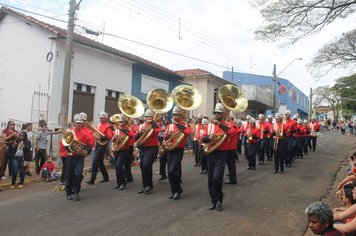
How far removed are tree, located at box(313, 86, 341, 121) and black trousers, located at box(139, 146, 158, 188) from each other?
216 feet

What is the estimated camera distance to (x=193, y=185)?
9742 millimetres

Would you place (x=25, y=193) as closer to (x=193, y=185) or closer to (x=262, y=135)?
(x=193, y=185)

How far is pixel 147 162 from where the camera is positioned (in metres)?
8.69

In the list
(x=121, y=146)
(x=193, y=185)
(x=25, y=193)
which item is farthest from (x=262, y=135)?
(x=25, y=193)

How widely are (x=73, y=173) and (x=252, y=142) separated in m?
6.55

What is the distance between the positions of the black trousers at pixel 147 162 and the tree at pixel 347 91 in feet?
193

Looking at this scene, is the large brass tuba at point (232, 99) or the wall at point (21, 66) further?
the wall at point (21, 66)

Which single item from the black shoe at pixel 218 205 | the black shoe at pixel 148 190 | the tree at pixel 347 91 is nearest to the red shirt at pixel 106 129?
the black shoe at pixel 148 190

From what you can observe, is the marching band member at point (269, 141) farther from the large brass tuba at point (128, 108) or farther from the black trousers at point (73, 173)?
the black trousers at point (73, 173)

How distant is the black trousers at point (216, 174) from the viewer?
23.5 ft

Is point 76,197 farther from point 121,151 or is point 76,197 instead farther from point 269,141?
point 269,141

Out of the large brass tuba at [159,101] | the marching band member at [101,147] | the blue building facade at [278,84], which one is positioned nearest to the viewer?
the large brass tuba at [159,101]

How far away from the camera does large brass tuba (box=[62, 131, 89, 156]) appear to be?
26.7 ft

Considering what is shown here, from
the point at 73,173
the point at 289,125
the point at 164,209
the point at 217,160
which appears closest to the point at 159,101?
the point at 73,173
